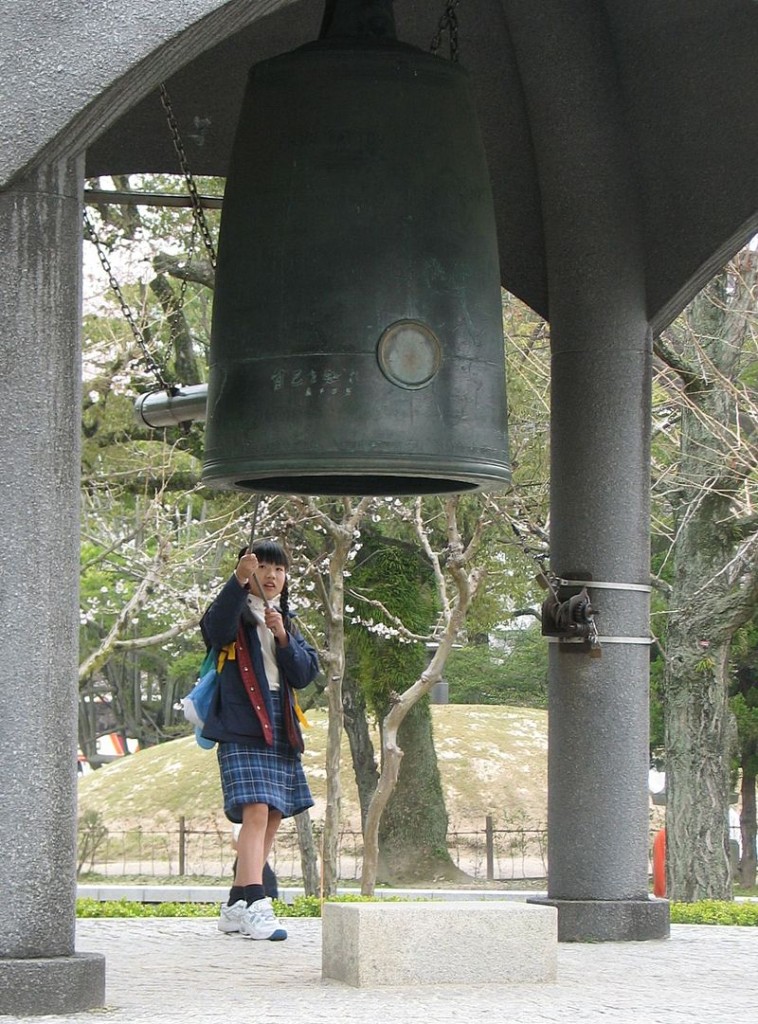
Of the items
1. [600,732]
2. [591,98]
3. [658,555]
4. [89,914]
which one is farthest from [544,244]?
[658,555]

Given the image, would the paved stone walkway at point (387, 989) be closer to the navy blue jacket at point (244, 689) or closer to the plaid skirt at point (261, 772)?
the plaid skirt at point (261, 772)

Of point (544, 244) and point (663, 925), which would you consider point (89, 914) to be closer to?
point (663, 925)

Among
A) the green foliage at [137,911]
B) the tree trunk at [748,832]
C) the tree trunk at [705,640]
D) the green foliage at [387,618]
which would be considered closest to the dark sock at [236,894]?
the green foliage at [137,911]

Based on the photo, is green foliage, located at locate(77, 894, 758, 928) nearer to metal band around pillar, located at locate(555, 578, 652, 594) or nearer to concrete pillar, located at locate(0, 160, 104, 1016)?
metal band around pillar, located at locate(555, 578, 652, 594)

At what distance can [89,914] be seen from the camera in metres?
9.11

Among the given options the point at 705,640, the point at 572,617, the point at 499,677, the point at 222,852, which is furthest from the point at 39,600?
the point at 499,677

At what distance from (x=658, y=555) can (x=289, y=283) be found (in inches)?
742

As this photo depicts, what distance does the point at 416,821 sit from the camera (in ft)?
80.1

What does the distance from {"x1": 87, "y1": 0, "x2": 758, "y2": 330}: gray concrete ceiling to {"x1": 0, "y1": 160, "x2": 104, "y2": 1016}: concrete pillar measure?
307 centimetres

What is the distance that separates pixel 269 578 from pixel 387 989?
2.13m

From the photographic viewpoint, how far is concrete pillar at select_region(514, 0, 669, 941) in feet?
25.4

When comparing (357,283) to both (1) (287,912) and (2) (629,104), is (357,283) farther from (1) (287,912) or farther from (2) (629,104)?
(1) (287,912)

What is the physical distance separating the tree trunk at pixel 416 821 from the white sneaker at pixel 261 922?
16817 mm

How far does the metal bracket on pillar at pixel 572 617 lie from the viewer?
Result: 300 inches
